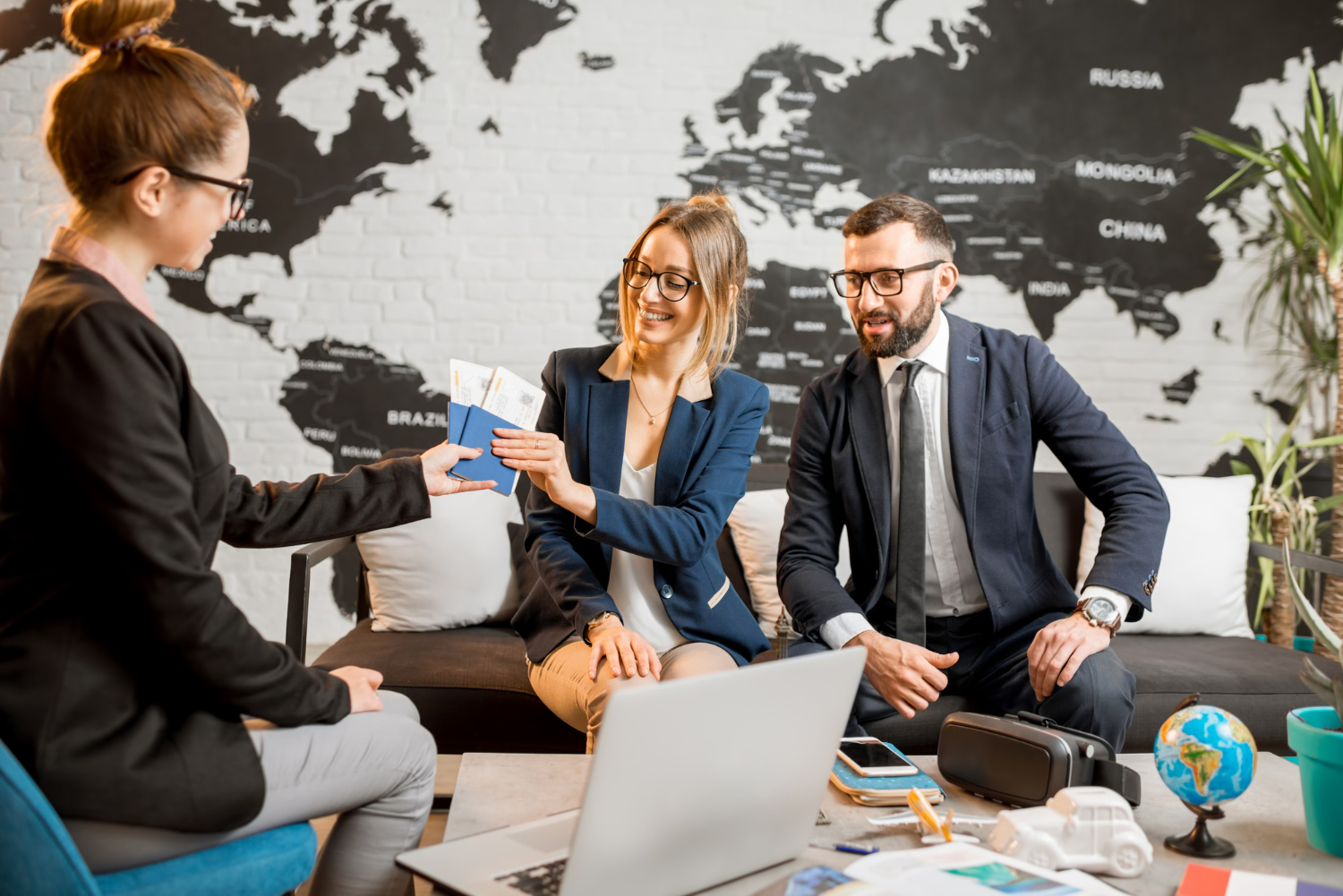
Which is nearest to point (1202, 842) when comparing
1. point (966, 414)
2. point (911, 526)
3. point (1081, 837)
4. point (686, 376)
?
point (1081, 837)

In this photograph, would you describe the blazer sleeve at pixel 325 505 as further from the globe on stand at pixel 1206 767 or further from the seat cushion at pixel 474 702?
the globe on stand at pixel 1206 767

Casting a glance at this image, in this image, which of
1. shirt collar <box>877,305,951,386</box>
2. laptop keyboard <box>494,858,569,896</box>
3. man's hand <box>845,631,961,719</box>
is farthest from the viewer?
shirt collar <box>877,305,951,386</box>

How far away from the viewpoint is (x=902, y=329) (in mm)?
2199

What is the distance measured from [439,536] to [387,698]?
1189 mm

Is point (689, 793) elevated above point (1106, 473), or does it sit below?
below

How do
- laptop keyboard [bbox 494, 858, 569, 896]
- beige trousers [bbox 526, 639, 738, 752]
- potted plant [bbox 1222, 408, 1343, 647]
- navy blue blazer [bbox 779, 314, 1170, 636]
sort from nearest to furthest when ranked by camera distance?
laptop keyboard [bbox 494, 858, 569, 896]
beige trousers [bbox 526, 639, 738, 752]
navy blue blazer [bbox 779, 314, 1170, 636]
potted plant [bbox 1222, 408, 1343, 647]

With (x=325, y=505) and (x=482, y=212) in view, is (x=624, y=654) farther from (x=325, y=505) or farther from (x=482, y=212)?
(x=482, y=212)

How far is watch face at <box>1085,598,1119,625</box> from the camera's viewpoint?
1945 mm

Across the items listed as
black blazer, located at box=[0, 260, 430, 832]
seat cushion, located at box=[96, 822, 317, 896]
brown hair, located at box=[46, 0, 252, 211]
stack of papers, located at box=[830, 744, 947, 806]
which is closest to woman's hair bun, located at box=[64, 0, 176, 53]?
brown hair, located at box=[46, 0, 252, 211]

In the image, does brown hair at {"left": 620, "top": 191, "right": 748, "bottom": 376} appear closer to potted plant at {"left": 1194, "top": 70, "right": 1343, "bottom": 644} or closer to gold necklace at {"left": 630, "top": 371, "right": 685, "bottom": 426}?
gold necklace at {"left": 630, "top": 371, "right": 685, "bottom": 426}

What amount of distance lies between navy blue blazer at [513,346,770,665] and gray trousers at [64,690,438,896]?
2.18 ft

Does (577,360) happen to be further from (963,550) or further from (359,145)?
(359,145)

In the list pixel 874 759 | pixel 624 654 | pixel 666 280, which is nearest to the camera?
pixel 874 759

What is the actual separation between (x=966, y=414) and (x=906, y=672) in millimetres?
603
